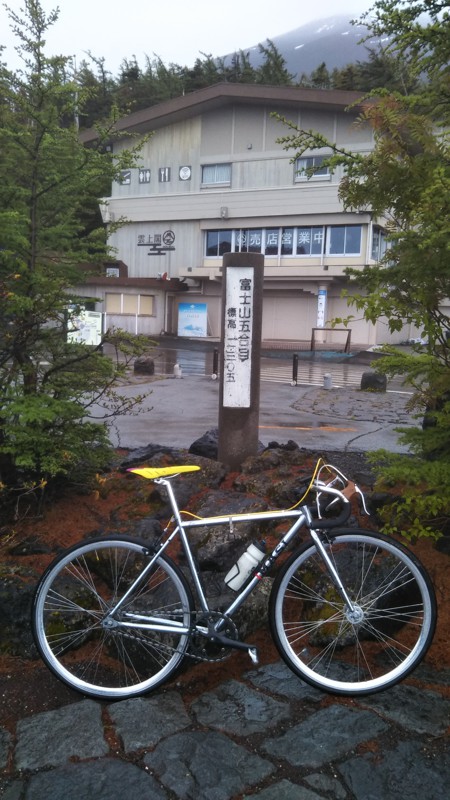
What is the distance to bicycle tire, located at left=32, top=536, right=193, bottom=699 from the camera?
2.77 metres

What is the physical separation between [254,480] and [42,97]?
3.09 metres

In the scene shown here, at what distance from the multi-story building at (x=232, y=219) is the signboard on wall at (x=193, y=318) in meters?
0.07

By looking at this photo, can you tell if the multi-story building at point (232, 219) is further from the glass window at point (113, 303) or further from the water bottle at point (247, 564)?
the water bottle at point (247, 564)

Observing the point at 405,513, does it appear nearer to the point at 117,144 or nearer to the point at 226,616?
the point at 226,616

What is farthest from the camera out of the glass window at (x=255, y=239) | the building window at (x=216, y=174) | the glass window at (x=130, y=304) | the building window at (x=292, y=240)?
the glass window at (x=130, y=304)

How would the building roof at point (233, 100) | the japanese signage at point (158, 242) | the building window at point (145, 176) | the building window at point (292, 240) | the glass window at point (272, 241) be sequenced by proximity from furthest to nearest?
the building window at point (145, 176), the japanese signage at point (158, 242), the glass window at point (272, 241), the building window at point (292, 240), the building roof at point (233, 100)

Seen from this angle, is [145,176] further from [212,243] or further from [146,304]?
[146,304]

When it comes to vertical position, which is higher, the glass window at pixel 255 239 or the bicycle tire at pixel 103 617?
the glass window at pixel 255 239

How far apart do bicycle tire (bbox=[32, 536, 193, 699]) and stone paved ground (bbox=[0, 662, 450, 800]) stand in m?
0.17

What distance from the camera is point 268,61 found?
48906 millimetres

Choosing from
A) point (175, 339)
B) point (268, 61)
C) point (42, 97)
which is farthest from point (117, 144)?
point (42, 97)

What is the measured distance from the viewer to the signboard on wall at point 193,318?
3975 cm

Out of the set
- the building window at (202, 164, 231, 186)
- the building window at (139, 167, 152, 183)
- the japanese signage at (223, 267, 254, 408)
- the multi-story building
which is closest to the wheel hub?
the japanese signage at (223, 267, 254, 408)

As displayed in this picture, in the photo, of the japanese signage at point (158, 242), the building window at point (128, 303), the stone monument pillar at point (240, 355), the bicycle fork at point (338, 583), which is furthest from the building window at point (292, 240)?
the bicycle fork at point (338, 583)
